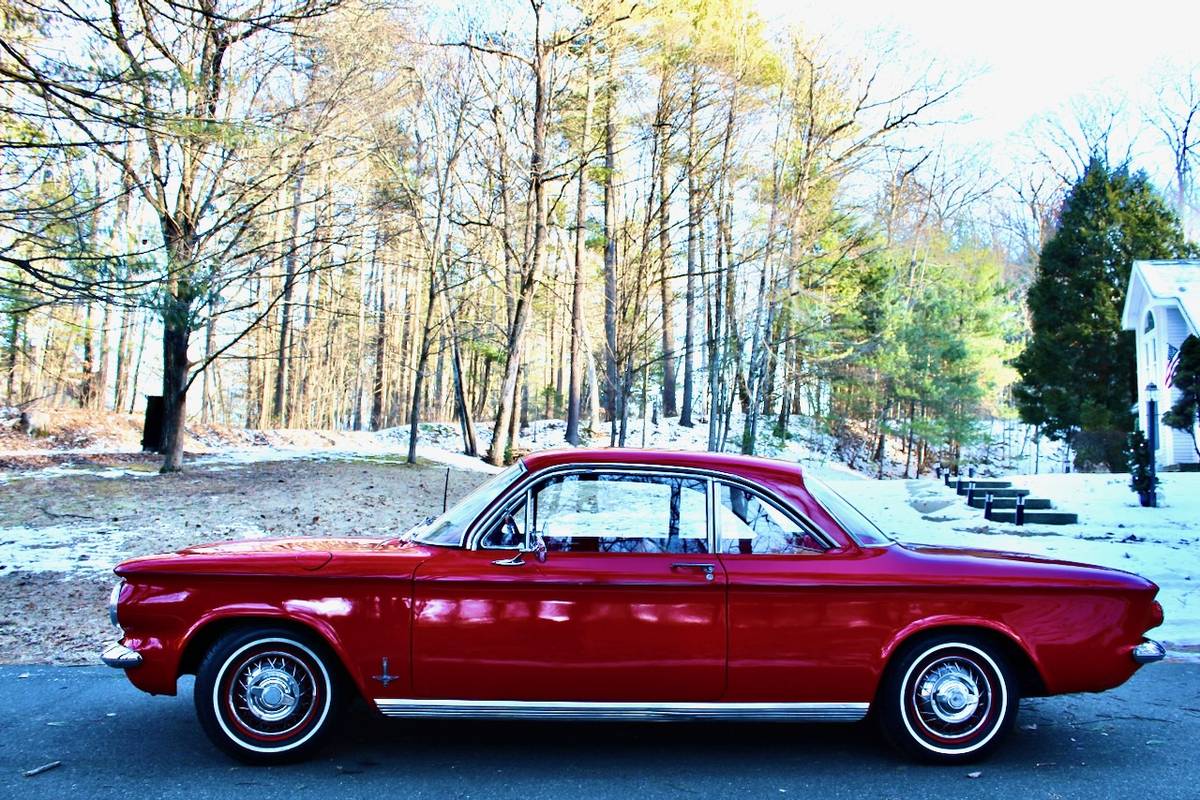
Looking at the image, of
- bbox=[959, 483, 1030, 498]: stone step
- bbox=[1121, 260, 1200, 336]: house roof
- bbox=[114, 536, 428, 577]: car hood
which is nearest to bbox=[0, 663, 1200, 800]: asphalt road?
bbox=[114, 536, 428, 577]: car hood

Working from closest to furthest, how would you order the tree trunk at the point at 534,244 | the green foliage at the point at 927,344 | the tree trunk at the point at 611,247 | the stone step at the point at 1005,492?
the stone step at the point at 1005,492
the tree trunk at the point at 534,244
the tree trunk at the point at 611,247
the green foliage at the point at 927,344

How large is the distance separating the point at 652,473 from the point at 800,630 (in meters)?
1.00

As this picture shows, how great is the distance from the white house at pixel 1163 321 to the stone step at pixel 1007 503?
22.7ft

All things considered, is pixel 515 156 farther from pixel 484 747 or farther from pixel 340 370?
pixel 340 370

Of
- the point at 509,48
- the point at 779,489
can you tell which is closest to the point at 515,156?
the point at 509,48

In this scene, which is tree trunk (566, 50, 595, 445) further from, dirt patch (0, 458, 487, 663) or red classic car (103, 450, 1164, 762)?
red classic car (103, 450, 1164, 762)

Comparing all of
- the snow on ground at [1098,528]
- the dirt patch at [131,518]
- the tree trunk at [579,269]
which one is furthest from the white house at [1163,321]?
the dirt patch at [131,518]

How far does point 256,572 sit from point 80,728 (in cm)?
156

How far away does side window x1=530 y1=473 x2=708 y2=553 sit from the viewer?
425 centimetres

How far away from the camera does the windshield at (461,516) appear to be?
4305 millimetres

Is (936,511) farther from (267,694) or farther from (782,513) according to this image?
(267,694)

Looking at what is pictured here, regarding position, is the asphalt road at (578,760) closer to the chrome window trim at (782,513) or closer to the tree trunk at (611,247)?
the chrome window trim at (782,513)

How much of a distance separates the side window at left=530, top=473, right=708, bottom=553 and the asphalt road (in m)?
1.02

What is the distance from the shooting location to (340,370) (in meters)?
46.2
